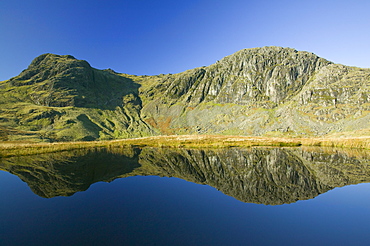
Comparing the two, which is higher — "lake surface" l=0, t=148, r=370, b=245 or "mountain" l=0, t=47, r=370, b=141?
"mountain" l=0, t=47, r=370, b=141

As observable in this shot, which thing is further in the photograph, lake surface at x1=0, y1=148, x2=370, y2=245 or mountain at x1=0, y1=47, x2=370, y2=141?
mountain at x1=0, y1=47, x2=370, y2=141

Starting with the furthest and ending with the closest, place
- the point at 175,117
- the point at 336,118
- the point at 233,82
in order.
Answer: the point at 233,82, the point at 175,117, the point at 336,118

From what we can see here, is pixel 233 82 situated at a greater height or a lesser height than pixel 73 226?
greater

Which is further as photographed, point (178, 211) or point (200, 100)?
point (200, 100)

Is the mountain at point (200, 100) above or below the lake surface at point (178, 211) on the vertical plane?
above

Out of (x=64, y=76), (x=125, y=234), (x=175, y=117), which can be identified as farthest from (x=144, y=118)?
(x=125, y=234)

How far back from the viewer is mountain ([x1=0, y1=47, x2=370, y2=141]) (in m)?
96.2

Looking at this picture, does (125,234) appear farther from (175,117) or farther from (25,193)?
(175,117)

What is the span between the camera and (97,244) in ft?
25.1

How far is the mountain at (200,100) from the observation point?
96.2m

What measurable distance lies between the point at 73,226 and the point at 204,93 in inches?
5804

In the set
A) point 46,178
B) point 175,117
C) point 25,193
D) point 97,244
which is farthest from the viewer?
point 175,117

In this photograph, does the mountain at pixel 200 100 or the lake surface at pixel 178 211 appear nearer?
the lake surface at pixel 178 211

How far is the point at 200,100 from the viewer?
148125 millimetres
